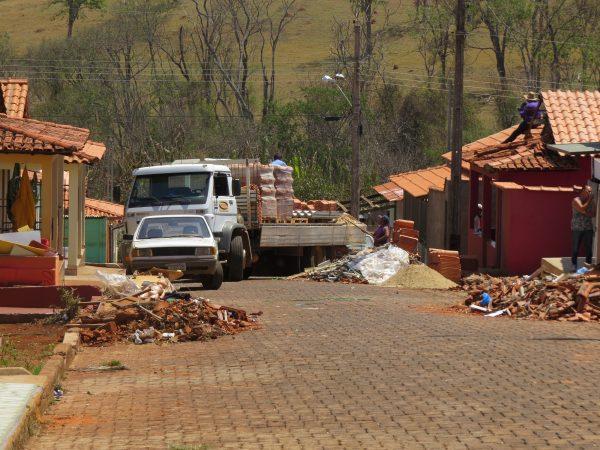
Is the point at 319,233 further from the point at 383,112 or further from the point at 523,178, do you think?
the point at 383,112

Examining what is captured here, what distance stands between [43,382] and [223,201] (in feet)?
58.4

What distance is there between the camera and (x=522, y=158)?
31.8 meters

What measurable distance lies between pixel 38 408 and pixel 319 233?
22449 millimetres

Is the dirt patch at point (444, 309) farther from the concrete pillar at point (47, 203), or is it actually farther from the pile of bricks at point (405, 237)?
the pile of bricks at point (405, 237)

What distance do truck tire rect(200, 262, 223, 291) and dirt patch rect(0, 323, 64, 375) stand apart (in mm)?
8029

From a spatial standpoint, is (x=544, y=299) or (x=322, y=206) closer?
(x=544, y=299)

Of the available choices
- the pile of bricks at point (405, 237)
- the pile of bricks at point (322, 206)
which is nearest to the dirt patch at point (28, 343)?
the pile of bricks at point (405, 237)

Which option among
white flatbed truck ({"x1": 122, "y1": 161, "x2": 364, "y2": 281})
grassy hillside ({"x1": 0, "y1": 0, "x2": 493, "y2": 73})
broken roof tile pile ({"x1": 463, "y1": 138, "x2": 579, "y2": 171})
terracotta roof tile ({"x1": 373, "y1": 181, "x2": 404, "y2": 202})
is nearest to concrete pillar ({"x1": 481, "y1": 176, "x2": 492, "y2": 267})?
broken roof tile pile ({"x1": 463, "y1": 138, "x2": 579, "y2": 171})

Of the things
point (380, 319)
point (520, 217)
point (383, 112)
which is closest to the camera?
point (380, 319)

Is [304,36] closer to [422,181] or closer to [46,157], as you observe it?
[422,181]

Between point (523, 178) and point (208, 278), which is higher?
point (523, 178)

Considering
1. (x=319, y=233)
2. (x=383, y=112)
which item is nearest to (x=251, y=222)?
(x=319, y=233)

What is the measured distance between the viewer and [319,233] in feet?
107

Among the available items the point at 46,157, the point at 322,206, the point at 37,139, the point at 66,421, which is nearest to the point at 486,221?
the point at 322,206
